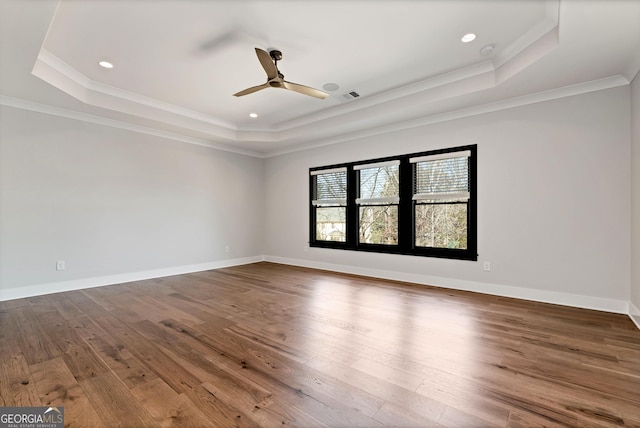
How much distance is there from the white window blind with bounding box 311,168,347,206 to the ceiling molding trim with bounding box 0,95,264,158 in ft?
6.60

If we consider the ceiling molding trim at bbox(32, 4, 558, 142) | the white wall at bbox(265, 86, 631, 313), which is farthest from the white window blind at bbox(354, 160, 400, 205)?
the ceiling molding trim at bbox(32, 4, 558, 142)

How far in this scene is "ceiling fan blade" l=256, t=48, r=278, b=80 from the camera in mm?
2766

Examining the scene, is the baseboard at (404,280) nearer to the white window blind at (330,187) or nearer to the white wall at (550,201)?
the white wall at (550,201)

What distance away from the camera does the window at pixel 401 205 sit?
4.32 metres

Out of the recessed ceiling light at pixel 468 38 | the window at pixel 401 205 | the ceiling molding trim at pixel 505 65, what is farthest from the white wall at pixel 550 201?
the recessed ceiling light at pixel 468 38

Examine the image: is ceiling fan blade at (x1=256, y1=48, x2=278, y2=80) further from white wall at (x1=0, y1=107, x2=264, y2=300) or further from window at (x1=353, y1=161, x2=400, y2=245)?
white wall at (x1=0, y1=107, x2=264, y2=300)

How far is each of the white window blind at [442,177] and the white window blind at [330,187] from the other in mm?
1468

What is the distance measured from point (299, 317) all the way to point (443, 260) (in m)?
2.55

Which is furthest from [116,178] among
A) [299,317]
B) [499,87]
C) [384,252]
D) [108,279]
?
[499,87]

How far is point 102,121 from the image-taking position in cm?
454

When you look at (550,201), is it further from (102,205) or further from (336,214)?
(102,205)

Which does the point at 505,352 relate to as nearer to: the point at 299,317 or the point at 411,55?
the point at 299,317

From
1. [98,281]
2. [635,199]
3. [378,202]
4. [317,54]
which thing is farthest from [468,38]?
[98,281]

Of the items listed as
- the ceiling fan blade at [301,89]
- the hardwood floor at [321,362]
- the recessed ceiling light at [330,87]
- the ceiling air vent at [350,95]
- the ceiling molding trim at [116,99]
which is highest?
the ceiling air vent at [350,95]
